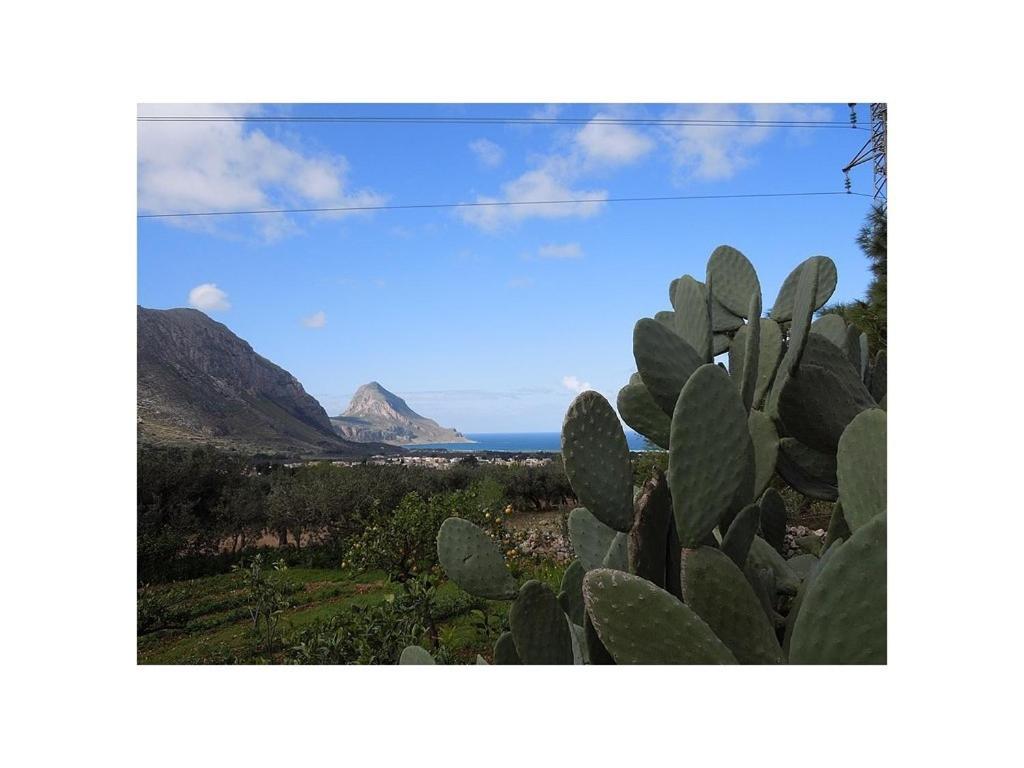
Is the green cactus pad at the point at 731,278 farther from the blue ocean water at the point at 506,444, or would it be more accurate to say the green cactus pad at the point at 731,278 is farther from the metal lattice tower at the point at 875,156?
the blue ocean water at the point at 506,444

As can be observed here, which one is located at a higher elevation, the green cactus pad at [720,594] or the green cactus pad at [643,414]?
the green cactus pad at [643,414]

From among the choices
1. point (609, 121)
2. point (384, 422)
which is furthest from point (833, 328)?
point (384, 422)

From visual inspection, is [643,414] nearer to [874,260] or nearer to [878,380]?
[878,380]

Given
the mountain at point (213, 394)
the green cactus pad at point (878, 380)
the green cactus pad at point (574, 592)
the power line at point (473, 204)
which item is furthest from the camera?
the mountain at point (213, 394)

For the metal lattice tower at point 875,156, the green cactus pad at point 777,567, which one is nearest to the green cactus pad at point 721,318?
the green cactus pad at point 777,567

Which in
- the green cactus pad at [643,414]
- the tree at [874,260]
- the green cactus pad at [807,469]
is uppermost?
the tree at [874,260]

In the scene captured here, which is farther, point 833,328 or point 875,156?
point 875,156

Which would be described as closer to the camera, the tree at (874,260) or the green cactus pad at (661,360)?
the green cactus pad at (661,360)
